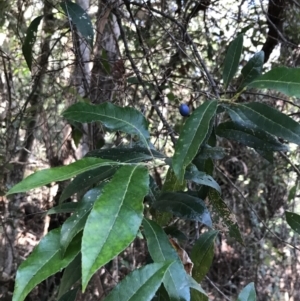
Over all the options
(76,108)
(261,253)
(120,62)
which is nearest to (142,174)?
(76,108)

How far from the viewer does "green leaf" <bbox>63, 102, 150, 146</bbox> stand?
2.33ft

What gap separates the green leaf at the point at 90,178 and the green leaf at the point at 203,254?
0.27 m

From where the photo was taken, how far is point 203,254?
2.67ft

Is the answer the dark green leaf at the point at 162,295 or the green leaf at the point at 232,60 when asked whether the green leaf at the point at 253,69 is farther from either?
the dark green leaf at the point at 162,295

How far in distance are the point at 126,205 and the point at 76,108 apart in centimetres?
29

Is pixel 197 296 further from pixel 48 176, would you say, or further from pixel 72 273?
pixel 48 176

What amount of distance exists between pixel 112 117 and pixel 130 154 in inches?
2.8

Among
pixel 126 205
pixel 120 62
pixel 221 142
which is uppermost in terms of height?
pixel 120 62

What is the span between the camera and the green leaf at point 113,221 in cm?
41

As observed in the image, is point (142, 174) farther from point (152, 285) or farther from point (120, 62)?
point (120, 62)

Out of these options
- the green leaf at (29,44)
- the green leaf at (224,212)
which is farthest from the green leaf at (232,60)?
the green leaf at (29,44)

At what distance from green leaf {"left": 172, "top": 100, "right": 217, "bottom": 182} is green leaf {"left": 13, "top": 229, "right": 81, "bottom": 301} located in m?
0.17

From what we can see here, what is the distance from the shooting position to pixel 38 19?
1.19m

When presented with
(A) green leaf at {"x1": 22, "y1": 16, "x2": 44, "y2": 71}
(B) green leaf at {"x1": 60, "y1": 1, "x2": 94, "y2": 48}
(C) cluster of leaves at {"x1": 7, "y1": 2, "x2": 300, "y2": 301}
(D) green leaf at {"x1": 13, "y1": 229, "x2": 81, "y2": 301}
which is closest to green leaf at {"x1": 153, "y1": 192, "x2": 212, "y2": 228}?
(C) cluster of leaves at {"x1": 7, "y1": 2, "x2": 300, "y2": 301}
